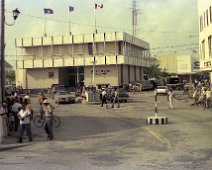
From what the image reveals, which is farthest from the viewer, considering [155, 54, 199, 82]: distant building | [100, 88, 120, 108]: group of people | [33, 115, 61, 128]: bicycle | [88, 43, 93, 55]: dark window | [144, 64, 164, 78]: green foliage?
[155, 54, 199, 82]: distant building

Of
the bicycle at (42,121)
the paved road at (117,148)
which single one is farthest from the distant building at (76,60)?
the paved road at (117,148)

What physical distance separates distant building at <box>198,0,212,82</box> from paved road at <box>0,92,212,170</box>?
23162 millimetres

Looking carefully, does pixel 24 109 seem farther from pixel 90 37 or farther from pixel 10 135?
pixel 90 37

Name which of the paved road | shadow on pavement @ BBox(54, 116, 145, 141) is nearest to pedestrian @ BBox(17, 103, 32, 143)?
the paved road

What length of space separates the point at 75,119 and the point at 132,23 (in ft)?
257

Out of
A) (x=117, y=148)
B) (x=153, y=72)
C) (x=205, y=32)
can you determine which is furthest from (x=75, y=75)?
(x=117, y=148)

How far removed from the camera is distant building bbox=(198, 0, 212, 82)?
164 feet

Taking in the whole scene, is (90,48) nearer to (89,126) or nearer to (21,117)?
(89,126)

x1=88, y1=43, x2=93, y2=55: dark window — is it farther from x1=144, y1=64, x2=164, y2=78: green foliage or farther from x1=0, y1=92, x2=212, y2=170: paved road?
x1=0, y1=92, x2=212, y2=170: paved road

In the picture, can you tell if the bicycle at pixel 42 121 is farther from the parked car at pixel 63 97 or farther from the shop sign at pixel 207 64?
the shop sign at pixel 207 64

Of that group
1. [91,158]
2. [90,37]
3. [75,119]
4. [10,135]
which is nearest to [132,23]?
[90,37]

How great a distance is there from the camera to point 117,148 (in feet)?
59.1

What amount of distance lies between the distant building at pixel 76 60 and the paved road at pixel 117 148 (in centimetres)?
5288

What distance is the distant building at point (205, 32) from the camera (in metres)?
49.9
